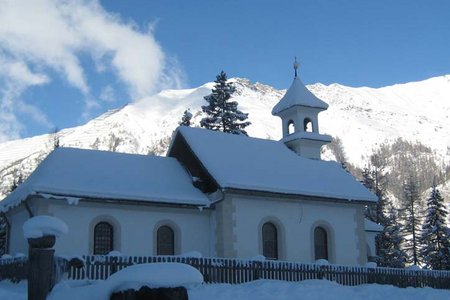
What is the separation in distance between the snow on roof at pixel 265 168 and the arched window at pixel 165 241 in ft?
10.2

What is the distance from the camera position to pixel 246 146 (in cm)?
3156

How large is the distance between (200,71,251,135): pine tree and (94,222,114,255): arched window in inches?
1071

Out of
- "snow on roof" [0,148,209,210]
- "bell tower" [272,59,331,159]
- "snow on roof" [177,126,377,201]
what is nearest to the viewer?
"snow on roof" [0,148,209,210]

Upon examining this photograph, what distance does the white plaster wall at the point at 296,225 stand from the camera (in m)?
26.3

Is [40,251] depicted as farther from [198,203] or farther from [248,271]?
[198,203]

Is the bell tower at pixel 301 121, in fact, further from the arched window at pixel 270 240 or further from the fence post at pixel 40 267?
the fence post at pixel 40 267

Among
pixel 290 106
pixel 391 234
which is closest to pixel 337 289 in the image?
pixel 290 106

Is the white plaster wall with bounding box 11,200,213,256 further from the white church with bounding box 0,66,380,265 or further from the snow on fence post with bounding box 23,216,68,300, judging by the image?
the snow on fence post with bounding box 23,216,68,300

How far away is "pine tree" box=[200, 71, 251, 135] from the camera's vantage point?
51688 millimetres

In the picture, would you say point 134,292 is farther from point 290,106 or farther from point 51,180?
point 290,106

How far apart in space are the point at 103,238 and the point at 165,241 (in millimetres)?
2752

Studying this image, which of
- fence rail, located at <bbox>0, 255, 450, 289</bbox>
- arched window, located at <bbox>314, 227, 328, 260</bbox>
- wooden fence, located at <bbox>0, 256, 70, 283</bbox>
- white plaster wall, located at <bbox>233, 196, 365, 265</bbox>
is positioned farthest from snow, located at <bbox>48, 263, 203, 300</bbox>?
arched window, located at <bbox>314, 227, 328, 260</bbox>

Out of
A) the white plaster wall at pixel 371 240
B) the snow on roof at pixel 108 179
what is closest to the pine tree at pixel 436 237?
the white plaster wall at pixel 371 240

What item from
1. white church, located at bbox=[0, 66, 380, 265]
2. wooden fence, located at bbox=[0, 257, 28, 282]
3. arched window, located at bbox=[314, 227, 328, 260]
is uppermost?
white church, located at bbox=[0, 66, 380, 265]
